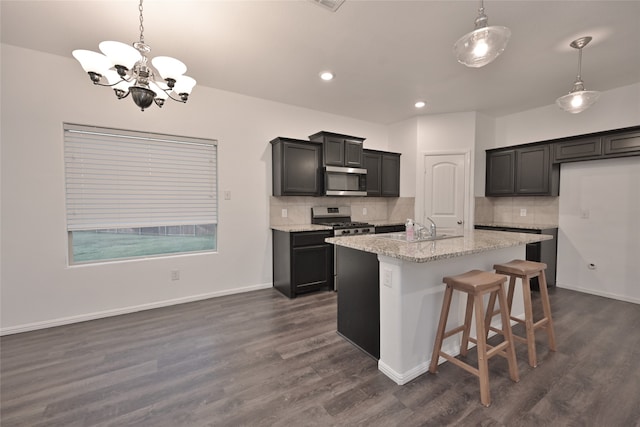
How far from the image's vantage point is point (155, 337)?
8.24 feet

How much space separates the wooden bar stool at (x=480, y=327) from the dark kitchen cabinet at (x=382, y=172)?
2.85 metres

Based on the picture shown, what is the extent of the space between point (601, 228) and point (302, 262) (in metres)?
4.03

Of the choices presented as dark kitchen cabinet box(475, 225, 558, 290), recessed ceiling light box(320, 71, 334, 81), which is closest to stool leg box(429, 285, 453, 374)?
recessed ceiling light box(320, 71, 334, 81)

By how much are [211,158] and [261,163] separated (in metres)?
0.67

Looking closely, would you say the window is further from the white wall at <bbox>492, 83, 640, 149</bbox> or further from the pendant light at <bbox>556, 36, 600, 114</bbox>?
the white wall at <bbox>492, 83, 640, 149</bbox>

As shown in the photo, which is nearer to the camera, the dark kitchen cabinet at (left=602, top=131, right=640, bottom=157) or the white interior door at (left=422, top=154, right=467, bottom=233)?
the dark kitchen cabinet at (left=602, top=131, right=640, bottom=157)

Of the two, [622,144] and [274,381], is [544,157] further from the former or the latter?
[274,381]

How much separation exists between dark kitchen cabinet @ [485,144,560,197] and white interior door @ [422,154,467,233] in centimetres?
56

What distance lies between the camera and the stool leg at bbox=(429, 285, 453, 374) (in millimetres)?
1898

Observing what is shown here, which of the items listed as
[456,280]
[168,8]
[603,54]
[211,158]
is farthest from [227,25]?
[603,54]

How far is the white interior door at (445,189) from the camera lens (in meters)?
4.48

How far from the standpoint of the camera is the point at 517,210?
452cm

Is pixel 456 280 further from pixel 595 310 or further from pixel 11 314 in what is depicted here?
→ pixel 11 314

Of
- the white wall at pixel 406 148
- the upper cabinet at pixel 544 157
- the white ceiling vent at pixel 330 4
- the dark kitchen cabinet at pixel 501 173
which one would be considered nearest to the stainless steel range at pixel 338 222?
the white wall at pixel 406 148
